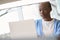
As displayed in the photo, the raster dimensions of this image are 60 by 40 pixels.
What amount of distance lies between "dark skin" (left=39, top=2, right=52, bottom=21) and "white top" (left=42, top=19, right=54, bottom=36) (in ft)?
0.07

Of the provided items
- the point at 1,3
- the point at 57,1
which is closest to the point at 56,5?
the point at 57,1

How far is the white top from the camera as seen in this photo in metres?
0.66

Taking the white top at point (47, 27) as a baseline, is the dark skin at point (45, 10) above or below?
above

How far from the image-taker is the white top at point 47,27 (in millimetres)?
659

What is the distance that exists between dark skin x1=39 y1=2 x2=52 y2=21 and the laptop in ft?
0.24

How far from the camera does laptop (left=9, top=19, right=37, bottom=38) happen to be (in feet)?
2.24

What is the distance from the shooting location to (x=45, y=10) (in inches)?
26.1

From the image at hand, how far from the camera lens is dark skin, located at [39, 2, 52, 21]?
25.9 inches

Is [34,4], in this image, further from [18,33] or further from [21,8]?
[18,33]

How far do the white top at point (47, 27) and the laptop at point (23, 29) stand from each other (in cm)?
6

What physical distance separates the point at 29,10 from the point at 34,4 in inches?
1.8

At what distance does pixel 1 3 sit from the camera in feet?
2.37

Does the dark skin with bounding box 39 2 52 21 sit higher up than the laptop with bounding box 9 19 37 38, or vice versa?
the dark skin with bounding box 39 2 52 21

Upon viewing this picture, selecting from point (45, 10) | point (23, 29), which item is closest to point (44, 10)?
point (45, 10)
